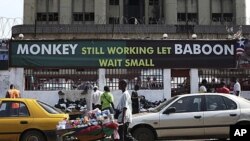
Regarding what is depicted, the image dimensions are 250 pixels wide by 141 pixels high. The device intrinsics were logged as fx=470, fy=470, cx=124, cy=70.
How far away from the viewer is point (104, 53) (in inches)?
786

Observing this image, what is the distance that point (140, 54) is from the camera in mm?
20016

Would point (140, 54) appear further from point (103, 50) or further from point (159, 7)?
point (159, 7)

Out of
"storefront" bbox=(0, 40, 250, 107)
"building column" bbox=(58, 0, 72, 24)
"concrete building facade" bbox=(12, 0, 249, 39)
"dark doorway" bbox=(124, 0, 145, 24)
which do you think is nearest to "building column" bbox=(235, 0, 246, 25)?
"concrete building facade" bbox=(12, 0, 249, 39)

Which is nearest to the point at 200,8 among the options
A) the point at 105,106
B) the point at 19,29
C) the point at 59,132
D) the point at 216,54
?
the point at 19,29

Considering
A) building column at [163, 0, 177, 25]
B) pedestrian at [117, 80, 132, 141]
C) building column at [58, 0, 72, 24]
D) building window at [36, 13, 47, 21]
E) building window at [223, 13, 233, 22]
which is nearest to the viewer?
pedestrian at [117, 80, 132, 141]

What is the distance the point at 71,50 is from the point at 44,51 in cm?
116

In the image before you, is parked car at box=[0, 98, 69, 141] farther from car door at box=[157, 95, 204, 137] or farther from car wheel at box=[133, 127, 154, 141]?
car door at box=[157, 95, 204, 137]

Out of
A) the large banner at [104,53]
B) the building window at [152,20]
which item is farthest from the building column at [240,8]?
the large banner at [104,53]

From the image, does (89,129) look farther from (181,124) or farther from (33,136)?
(181,124)

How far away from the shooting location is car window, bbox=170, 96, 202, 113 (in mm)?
12383

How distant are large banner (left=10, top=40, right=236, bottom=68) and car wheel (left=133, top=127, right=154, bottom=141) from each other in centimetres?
795

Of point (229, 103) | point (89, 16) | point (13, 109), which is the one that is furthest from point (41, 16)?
point (229, 103)

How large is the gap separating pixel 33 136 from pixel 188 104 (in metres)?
4.09

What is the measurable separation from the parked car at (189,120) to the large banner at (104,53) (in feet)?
25.3
